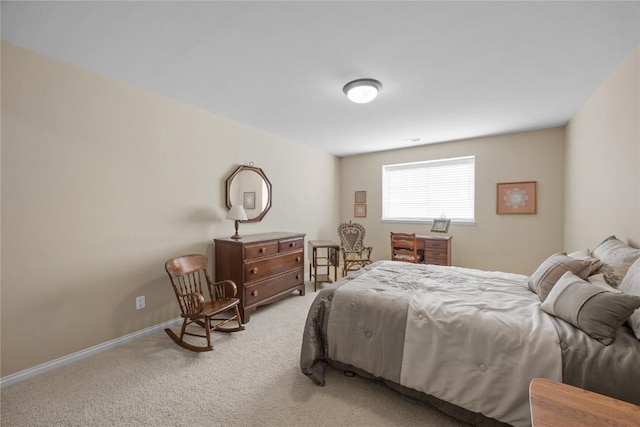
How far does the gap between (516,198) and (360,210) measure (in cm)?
266

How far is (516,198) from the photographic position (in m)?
4.02

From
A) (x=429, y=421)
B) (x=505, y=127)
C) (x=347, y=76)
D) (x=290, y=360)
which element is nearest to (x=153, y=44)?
(x=347, y=76)

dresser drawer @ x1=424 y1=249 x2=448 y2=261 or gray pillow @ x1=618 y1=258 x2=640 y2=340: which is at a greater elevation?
gray pillow @ x1=618 y1=258 x2=640 y2=340

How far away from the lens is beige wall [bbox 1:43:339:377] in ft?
6.14

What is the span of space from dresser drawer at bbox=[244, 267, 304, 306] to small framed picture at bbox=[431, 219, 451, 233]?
253 cm

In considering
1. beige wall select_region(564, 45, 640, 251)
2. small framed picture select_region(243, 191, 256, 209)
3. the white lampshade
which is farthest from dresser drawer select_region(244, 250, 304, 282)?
beige wall select_region(564, 45, 640, 251)

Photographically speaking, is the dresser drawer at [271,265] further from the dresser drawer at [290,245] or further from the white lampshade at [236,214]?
the white lampshade at [236,214]

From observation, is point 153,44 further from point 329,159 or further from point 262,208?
point 329,159

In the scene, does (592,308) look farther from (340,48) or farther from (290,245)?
(290,245)

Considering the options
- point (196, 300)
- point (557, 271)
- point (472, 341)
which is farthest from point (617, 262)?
point (196, 300)

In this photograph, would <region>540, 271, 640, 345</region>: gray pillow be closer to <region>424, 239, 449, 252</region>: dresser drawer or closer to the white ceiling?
the white ceiling

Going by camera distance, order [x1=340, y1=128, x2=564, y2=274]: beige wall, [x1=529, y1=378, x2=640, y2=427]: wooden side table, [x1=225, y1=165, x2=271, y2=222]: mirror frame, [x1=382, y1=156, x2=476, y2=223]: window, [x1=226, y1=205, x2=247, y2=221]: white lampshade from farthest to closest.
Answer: [x1=382, y1=156, x2=476, y2=223]: window → [x1=340, y1=128, x2=564, y2=274]: beige wall → [x1=225, y1=165, x2=271, y2=222]: mirror frame → [x1=226, y1=205, x2=247, y2=221]: white lampshade → [x1=529, y1=378, x2=640, y2=427]: wooden side table

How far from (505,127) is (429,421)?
3903 mm

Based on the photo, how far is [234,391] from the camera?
1.79m
